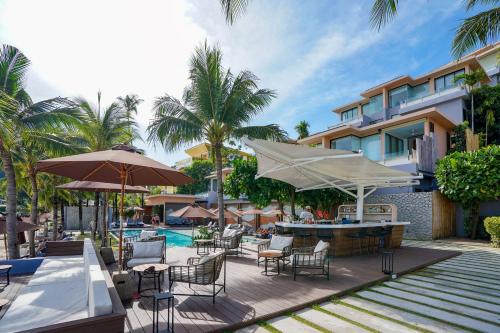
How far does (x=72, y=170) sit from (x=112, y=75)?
231 inches

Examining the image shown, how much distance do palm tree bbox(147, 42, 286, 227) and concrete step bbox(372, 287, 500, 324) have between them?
7.31 meters

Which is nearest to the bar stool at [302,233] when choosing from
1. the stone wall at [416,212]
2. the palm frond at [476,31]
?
the palm frond at [476,31]

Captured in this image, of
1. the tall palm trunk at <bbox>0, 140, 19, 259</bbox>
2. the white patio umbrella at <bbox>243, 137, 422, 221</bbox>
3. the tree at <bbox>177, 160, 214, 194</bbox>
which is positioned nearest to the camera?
the white patio umbrella at <bbox>243, 137, 422, 221</bbox>

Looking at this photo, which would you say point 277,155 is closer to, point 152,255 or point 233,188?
point 152,255

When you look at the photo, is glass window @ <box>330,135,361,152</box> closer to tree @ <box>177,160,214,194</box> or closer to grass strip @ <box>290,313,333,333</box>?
grass strip @ <box>290,313,333,333</box>

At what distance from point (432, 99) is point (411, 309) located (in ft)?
72.8

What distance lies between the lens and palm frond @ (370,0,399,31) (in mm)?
6531

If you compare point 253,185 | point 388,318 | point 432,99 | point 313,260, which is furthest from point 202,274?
point 432,99

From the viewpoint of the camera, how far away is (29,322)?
3.55 metres

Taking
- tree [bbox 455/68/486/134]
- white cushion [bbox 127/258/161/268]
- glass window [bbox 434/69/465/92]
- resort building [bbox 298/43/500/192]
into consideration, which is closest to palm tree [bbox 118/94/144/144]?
resort building [bbox 298/43/500/192]

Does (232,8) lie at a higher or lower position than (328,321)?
higher

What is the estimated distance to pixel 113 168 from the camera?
5.22 m

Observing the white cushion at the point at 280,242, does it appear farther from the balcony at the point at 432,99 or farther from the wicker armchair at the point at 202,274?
the balcony at the point at 432,99

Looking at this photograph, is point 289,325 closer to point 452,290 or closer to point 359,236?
point 452,290
